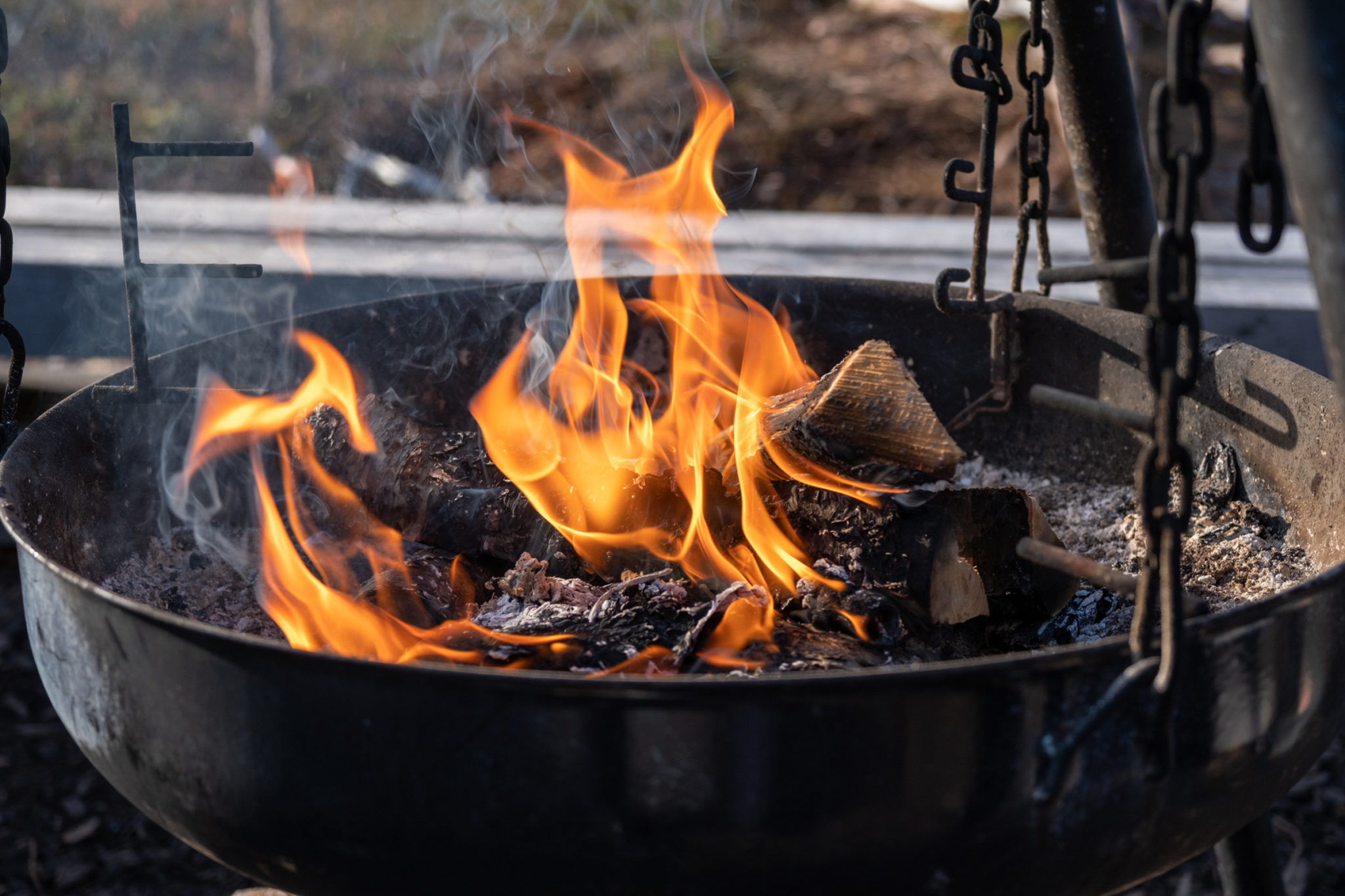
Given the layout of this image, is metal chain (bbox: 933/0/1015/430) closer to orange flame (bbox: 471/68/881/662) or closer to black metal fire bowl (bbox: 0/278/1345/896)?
orange flame (bbox: 471/68/881/662)

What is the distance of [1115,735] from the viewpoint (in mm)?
963

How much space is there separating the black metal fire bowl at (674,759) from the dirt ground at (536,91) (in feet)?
12.4

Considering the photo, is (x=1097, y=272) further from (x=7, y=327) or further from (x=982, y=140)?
(x=7, y=327)

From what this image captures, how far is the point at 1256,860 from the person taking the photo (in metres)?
1.58

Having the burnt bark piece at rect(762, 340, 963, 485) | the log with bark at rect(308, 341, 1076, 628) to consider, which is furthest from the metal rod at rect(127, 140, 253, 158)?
the burnt bark piece at rect(762, 340, 963, 485)

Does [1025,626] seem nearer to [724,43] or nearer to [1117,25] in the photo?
[1117,25]

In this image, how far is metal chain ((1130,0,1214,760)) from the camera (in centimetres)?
85

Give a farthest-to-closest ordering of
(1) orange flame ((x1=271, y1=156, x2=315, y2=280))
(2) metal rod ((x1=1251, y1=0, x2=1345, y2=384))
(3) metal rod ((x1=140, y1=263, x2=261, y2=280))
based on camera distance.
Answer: (1) orange flame ((x1=271, y1=156, x2=315, y2=280))
(3) metal rod ((x1=140, y1=263, x2=261, y2=280))
(2) metal rod ((x1=1251, y1=0, x2=1345, y2=384))

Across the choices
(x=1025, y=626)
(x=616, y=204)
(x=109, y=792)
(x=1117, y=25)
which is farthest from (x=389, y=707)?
(x=109, y=792)

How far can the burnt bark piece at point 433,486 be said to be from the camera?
1623mm

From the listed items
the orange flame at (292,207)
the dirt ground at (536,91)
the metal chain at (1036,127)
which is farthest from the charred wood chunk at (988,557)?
the dirt ground at (536,91)

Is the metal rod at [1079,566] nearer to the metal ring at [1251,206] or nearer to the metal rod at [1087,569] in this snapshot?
the metal rod at [1087,569]

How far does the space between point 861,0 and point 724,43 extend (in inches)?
46.5

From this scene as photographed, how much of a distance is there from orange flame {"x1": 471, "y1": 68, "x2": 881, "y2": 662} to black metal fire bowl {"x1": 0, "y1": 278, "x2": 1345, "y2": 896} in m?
0.29
